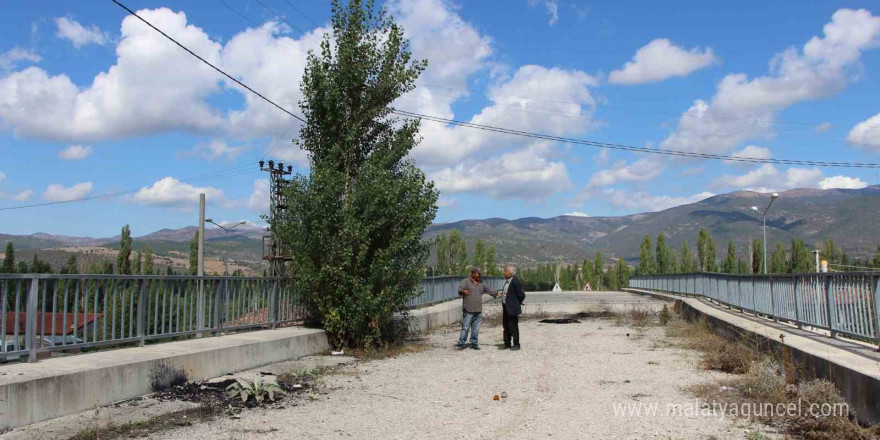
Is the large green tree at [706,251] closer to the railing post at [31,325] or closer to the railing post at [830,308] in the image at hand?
the railing post at [830,308]

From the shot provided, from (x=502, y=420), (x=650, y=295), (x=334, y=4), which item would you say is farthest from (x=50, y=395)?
(x=650, y=295)

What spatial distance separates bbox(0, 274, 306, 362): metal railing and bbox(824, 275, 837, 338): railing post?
31.0 feet

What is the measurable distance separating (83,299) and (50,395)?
6.72 feet

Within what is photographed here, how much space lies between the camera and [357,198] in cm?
1305

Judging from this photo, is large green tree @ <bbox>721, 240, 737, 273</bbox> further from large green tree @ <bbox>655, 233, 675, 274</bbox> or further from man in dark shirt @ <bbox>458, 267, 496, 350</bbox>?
man in dark shirt @ <bbox>458, 267, 496, 350</bbox>

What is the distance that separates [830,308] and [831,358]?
2.80m

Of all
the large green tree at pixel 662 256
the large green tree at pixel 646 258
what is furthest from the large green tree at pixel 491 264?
the large green tree at pixel 662 256

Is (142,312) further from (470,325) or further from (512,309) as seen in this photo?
(512,309)

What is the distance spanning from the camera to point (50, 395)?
6.91 meters

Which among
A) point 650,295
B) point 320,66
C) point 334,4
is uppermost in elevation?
point 334,4

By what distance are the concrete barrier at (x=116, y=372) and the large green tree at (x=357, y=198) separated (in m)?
1.70

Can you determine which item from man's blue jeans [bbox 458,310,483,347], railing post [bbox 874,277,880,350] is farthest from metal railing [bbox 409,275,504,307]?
railing post [bbox 874,277,880,350]

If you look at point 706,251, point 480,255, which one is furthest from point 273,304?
point 706,251

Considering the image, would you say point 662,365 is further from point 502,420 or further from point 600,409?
point 502,420
